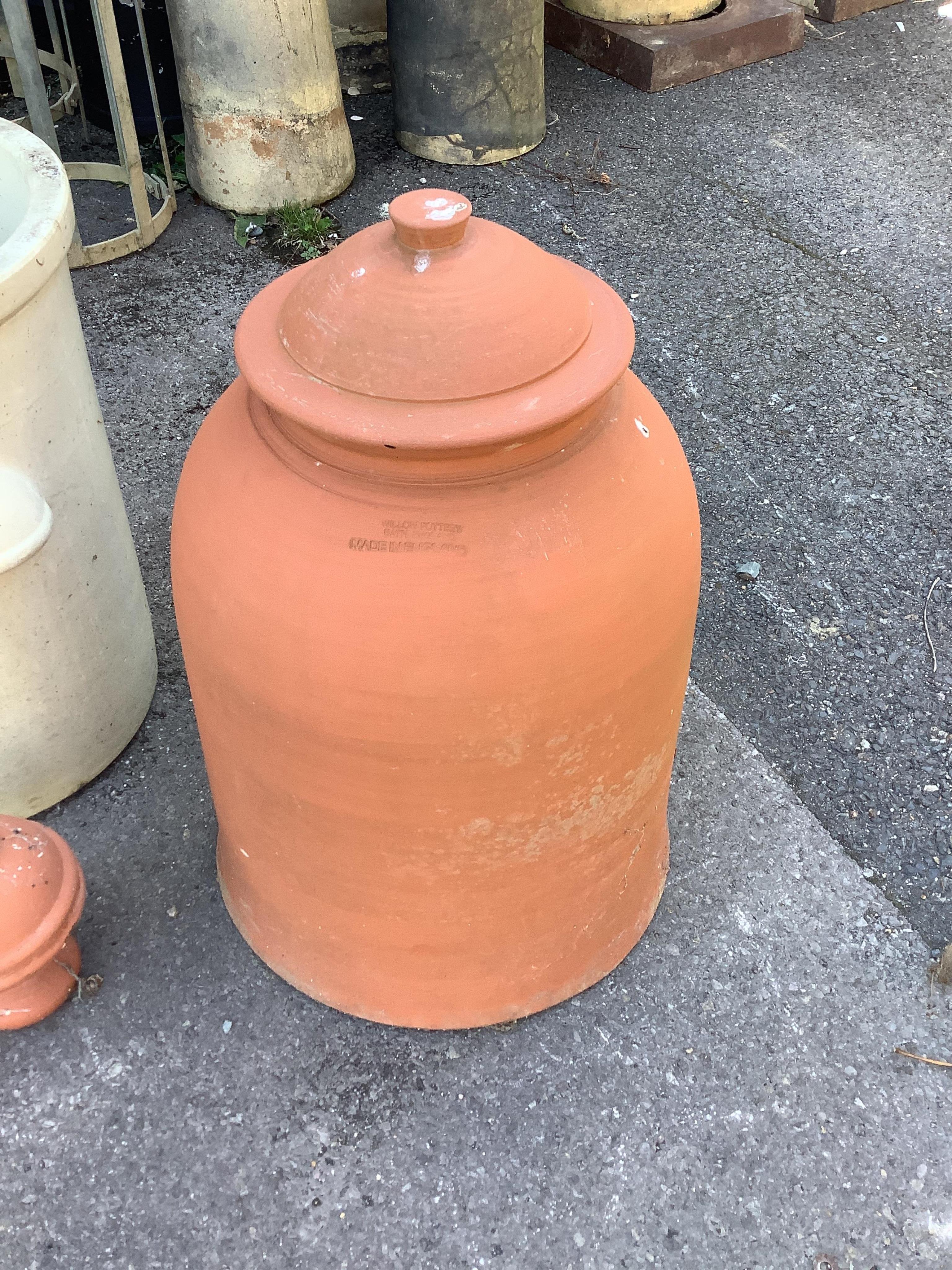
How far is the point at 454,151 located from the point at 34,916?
3.83 meters

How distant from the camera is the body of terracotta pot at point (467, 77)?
14.2 feet

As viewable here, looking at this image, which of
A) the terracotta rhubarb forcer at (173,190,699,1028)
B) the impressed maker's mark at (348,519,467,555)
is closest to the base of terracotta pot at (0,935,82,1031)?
the terracotta rhubarb forcer at (173,190,699,1028)

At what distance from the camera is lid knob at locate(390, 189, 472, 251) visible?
1.43 meters

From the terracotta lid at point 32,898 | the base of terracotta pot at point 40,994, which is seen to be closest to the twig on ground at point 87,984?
the base of terracotta pot at point 40,994

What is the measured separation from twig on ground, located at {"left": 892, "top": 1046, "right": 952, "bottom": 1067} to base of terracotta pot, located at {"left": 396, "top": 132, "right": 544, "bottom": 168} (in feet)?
12.9

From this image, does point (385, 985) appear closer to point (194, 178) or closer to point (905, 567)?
point (905, 567)

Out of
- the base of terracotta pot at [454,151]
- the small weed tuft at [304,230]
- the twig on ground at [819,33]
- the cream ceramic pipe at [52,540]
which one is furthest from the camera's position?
the twig on ground at [819,33]

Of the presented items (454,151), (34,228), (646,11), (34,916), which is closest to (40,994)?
(34,916)

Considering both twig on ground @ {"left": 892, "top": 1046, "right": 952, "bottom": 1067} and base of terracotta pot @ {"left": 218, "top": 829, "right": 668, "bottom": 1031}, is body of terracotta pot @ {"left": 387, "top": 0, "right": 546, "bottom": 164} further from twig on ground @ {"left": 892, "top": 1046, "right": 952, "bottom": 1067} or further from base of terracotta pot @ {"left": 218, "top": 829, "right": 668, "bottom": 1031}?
twig on ground @ {"left": 892, "top": 1046, "right": 952, "bottom": 1067}

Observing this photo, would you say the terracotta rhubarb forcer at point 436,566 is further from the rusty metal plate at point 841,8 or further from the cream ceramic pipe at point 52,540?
the rusty metal plate at point 841,8

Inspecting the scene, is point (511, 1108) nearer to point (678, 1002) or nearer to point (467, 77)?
point (678, 1002)

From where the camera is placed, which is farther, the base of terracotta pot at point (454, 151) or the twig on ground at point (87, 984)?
the base of terracotta pot at point (454, 151)

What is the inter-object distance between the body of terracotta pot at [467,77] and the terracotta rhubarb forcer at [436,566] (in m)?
3.25

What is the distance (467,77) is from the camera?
444 centimetres
